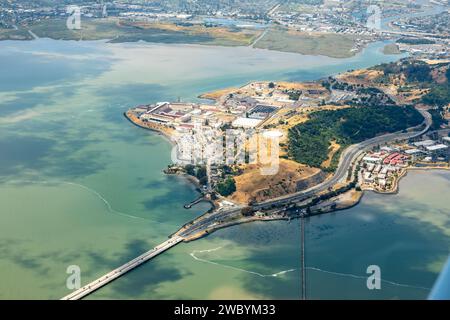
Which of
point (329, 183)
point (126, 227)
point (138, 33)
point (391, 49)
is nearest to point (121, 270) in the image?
point (126, 227)

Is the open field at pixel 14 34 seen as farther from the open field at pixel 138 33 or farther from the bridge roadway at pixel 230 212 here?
the bridge roadway at pixel 230 212

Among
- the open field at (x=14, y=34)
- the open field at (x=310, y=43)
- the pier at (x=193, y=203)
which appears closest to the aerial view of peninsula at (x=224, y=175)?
the pier at (x=193, y=203)

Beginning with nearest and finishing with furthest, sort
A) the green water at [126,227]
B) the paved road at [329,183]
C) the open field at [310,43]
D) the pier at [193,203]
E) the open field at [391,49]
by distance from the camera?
the green water at [126,227], the paved road at [329,183], the pier at [193,203], the open field at [391,49], the open field at [310,43]

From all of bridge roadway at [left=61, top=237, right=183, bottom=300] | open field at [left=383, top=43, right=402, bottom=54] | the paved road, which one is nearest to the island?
the paved road

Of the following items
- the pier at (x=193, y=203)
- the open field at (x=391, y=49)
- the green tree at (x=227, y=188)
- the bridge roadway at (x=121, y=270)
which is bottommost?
the bridge roadway at (x=121, y=270)

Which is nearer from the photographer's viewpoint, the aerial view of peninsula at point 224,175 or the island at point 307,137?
the aerial view of peninsula at point 224,175
